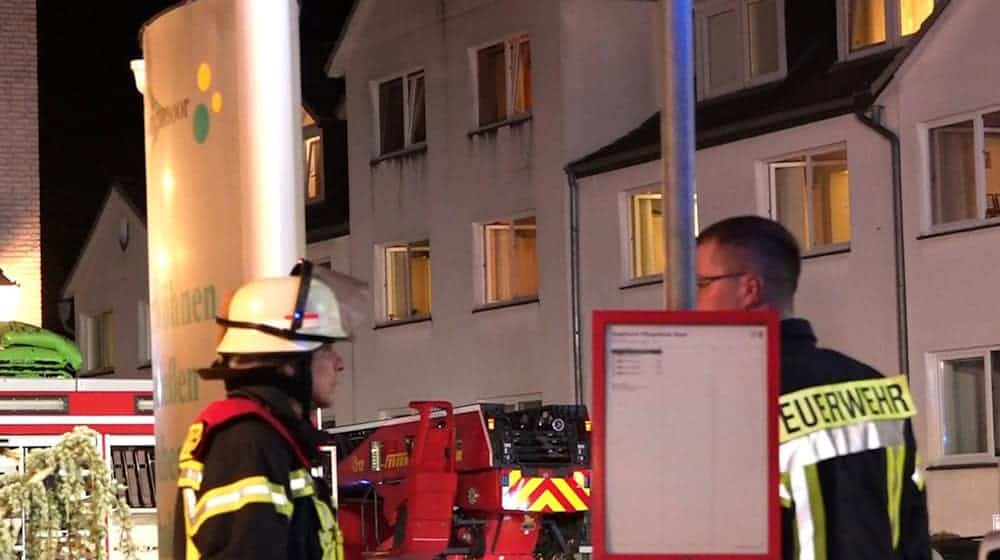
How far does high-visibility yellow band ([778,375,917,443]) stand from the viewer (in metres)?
5.01

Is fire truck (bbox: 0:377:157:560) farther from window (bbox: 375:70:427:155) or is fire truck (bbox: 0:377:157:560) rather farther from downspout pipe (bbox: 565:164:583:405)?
window (bbox: 375:70:427:155)

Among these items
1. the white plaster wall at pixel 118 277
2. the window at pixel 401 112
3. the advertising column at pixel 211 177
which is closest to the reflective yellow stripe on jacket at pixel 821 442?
the advertising column at pixel 211 177

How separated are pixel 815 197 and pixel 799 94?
140 centimetres

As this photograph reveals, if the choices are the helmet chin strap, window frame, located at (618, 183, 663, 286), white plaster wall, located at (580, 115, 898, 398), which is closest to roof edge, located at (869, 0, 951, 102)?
white plaster wall, located at (580, 115, 898, 398)

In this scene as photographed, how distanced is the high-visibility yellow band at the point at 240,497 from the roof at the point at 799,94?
2225 centimetres

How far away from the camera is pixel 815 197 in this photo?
2831 cm

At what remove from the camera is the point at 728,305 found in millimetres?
5148

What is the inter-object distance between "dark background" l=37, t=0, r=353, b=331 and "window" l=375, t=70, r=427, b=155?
534 centimetres

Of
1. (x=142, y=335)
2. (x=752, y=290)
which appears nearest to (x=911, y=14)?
(x=142, y=335)

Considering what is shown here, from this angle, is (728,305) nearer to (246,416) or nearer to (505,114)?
(246,416)

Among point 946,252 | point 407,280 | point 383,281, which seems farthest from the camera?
point 383,281

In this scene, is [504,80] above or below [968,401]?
above

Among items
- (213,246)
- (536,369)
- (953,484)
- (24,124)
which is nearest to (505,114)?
(536,369)

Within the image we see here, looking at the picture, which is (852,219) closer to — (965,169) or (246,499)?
(965,169)
